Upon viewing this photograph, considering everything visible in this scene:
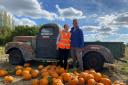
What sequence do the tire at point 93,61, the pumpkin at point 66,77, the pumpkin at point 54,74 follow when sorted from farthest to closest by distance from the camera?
the tire at point 93,61 < the pumpkin at point 54,74 < the pumpkin at point 66,77

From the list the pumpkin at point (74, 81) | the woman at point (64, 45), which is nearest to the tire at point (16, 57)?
the woman at point (64, 45)

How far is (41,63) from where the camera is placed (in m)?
14.3

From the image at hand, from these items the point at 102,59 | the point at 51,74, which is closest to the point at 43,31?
the point at 102,59

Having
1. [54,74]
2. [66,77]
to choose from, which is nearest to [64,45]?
[54,74]

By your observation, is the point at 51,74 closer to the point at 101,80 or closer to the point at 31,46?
the point at 101,80

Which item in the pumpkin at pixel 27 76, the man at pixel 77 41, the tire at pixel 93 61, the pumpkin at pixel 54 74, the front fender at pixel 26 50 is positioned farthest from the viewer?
the front fender at pixel 26 50

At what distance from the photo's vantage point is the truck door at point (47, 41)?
13.3 m

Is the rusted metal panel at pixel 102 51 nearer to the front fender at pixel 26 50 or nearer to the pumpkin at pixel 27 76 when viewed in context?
the front fender at pixel 26 50

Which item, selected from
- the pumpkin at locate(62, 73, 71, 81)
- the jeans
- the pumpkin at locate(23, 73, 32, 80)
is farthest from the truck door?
the pumpkin at locate(62, 73, 71, 81)

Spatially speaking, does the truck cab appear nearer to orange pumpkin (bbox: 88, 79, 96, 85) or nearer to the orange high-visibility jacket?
the orange high-visibility jacket

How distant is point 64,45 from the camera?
12570 millimetres

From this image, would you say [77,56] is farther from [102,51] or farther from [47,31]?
[47,31]

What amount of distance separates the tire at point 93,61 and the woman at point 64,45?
0.79 m

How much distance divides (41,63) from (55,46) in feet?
4.83
